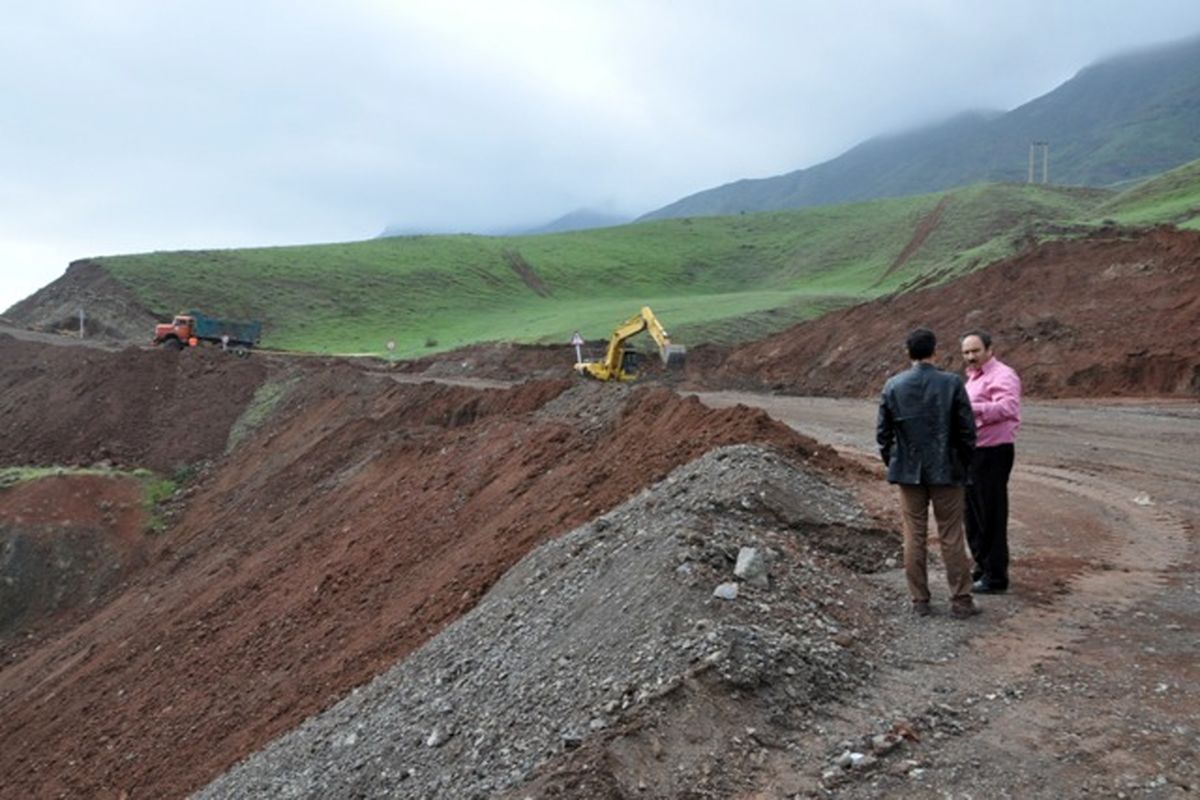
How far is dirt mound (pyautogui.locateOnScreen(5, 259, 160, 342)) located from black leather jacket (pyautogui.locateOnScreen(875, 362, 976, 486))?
4994cm

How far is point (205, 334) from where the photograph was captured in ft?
139

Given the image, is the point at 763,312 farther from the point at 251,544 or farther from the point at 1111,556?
the point at 1111,556

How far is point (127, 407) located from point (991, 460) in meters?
30.6

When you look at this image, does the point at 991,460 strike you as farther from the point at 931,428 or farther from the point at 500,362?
the point at 500,362

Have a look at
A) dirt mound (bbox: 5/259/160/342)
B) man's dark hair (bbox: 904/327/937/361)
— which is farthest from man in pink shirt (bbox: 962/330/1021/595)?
dirt mound (bbox: 5/259/160/342)

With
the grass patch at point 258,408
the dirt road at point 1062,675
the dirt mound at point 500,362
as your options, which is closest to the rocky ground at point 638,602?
the dirt road at point 1062,675

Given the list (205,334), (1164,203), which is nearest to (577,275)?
(205,334)

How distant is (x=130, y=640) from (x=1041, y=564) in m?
14.8

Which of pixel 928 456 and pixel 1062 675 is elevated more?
pixel 928 456

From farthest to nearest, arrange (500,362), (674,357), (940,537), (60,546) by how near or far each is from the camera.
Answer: (500,362) < (674,357) < (60,546) < (940,537)

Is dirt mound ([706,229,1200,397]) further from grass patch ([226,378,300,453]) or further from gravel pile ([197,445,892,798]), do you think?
grass patch ([226,378,300,453])

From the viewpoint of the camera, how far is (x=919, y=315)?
26.3m

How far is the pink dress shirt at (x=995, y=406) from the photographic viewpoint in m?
7.01

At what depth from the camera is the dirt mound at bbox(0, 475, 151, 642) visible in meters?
22.4
